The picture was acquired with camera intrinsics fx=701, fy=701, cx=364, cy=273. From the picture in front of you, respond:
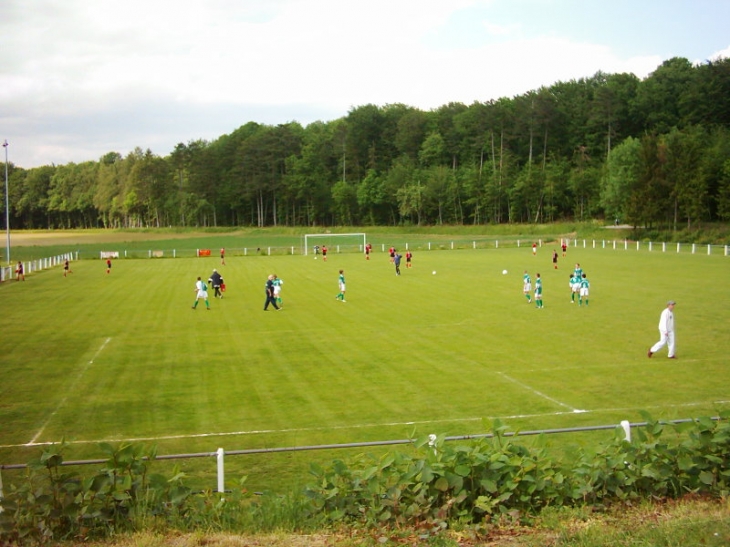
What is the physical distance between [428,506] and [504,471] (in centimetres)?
92

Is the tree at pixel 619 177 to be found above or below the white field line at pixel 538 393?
above

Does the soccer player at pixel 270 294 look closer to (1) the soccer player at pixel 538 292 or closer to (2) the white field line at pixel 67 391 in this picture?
(2) the white field line at pixel 67 391

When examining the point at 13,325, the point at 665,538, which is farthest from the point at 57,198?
the point at 665,538

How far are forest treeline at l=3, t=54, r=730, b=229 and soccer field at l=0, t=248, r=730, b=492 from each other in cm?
4985

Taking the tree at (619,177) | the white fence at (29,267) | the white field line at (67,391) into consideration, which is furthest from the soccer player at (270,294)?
the tree at (619,177)

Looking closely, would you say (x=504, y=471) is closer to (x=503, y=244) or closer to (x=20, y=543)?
(x=20, y=543)

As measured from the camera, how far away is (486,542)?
675 cm

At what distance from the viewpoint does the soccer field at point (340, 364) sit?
14.7 m

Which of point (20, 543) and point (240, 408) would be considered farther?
point (240, 408)

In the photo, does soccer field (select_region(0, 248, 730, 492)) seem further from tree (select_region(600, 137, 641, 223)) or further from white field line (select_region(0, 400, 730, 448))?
tree (select_region(600, 137, 641, 223))

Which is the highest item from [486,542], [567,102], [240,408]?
[567,102]

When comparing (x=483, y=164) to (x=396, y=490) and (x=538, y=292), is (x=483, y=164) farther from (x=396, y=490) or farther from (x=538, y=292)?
(x=396, y=490)

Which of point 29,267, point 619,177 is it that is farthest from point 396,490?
point 619,177

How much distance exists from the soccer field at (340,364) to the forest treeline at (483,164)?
49.8 metres
